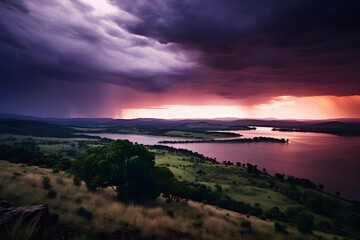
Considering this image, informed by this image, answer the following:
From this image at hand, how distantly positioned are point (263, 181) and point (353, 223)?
144 ft

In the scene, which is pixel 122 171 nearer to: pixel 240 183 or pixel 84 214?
pixel 84 214

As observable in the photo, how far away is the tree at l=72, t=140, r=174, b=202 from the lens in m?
23.4

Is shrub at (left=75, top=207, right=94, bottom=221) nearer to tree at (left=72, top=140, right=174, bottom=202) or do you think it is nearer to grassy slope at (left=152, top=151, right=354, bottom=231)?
tree at (left=72, top=140, right=174, bottom=202)

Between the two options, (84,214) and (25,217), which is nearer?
(25,217)

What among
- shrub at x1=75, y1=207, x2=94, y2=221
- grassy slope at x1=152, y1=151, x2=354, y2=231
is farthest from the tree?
grassy slope at x1=152, y1=151, x2=354, y2=231

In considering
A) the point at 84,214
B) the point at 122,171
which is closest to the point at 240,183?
the point at 122,171

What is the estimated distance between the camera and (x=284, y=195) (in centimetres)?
8950

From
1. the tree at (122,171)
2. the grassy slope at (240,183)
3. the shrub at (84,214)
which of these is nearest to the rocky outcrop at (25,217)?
the shrub at (84,214)

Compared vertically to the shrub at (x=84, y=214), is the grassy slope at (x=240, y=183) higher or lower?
lower

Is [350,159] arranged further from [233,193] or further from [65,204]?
[65,204]

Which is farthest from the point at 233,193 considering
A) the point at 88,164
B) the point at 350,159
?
the point at 350,159

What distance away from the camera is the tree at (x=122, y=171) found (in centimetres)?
2339

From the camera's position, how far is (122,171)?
24.8 meters

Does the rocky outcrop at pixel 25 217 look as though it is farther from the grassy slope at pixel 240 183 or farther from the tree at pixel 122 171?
the grassy slope at pixel 240 183
